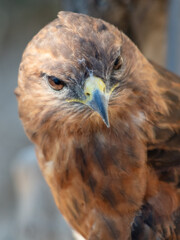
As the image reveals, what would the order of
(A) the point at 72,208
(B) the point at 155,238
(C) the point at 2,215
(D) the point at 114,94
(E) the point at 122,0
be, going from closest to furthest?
(D) the point at 114,94 → (B) the point at 155,238 → (A) the point at 72,208 → (E) the point at 122,0 → (C) the point at 2,215

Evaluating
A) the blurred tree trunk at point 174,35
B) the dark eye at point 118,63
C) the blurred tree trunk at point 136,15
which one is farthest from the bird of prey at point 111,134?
the blurred tree trunk at point 136,15

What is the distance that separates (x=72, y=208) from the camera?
1.80 metres

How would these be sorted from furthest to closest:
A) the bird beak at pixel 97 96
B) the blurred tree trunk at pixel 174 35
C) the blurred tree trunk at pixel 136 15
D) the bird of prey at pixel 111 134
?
the blurred tree trunk at pixel 136 15, the blurred tree trunk at pixel 174 35, the bird of prey at pixel 111 134, the bird beak at pixel 97 96

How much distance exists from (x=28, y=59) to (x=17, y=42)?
4593mm

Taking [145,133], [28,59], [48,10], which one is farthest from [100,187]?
[48,10]

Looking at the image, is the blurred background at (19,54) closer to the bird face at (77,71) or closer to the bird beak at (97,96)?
the bird face at (77,71)

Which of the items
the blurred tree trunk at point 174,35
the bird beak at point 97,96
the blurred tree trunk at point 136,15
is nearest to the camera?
the bird beak at point 97,96

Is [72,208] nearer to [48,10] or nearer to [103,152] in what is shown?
[103,152]

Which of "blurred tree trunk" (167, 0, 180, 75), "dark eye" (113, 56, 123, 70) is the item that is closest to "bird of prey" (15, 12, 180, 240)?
"dark eye" (113, 56, 123, 70)

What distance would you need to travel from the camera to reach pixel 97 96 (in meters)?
1.35

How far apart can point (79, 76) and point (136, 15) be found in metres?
1.08

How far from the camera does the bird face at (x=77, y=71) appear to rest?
1.37 m

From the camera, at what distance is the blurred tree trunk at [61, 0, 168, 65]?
89.5 inches

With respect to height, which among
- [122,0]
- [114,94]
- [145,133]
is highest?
[122,0]
